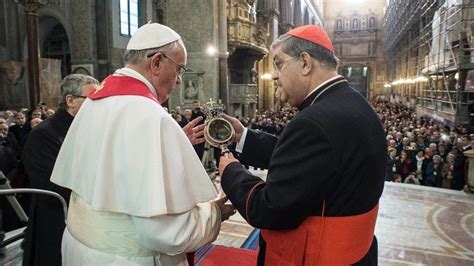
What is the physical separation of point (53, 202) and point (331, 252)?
2.19m

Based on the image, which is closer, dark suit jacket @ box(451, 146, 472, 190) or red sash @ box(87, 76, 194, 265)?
red sash @ box(87, 76, 194, 265)

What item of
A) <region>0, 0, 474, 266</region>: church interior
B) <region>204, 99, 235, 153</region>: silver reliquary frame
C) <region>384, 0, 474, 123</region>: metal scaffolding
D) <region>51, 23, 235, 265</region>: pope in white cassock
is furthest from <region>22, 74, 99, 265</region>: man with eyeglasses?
<region>384, 0, 474, 123</region>: metal scaffolding

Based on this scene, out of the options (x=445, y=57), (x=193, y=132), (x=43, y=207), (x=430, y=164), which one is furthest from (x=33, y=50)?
(x=445, y=57)

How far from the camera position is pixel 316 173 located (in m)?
1.57

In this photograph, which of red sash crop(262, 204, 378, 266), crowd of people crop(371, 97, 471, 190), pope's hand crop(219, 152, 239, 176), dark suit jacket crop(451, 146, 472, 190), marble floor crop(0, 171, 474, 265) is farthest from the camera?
crowd of people crop(371, 97, 471, 190)

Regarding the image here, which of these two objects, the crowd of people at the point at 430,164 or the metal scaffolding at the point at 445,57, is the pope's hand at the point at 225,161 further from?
the metal scaffolding at the point at 445,57

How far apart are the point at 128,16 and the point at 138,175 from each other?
14.4 meters

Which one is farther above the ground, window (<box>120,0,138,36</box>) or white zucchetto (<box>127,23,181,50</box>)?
window (<box>120,0,138,36</box>)

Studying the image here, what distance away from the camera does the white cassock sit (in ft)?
5.34

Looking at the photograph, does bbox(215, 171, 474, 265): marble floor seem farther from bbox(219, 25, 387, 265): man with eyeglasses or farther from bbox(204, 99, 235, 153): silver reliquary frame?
bbox(219, 25, 387, 265): man with eyeglasses

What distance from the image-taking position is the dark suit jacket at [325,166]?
1.58 m

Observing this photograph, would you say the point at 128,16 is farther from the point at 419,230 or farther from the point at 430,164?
the point at 419,230

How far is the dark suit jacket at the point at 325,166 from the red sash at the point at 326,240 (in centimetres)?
5

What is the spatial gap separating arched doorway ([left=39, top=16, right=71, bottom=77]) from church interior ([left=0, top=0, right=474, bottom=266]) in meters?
0.05
